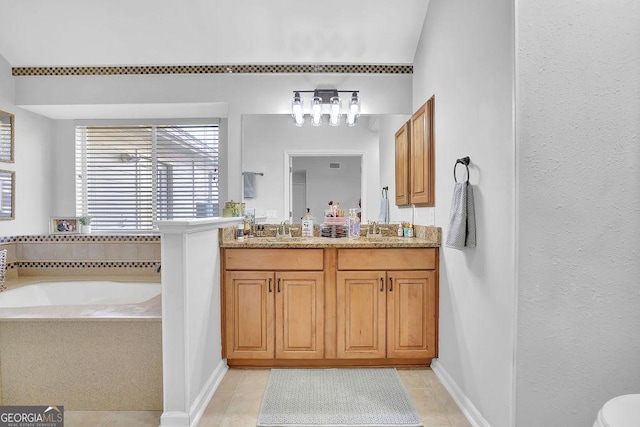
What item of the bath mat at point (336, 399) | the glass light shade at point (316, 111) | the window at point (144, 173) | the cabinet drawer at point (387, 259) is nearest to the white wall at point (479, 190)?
the cabinet drawer at point (387, 259)

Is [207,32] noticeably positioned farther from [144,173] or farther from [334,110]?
[144,173]

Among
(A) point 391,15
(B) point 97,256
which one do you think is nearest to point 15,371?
(B) point 97,256

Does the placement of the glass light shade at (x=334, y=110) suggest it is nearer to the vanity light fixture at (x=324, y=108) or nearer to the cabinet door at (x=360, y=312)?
the vanity light fixture at (x=324, y=108)

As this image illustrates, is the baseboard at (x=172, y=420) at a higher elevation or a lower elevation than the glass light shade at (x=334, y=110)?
lower

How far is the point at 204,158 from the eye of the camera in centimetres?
334

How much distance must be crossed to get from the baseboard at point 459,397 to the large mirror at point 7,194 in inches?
137

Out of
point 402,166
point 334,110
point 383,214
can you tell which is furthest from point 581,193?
point 334,110

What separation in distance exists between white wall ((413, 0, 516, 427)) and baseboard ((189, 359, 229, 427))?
4.78 ft

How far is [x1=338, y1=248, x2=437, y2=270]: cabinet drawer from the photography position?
2.43 meters

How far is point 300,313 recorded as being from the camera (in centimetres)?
242

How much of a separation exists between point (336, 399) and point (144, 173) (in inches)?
105

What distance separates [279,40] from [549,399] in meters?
2.83

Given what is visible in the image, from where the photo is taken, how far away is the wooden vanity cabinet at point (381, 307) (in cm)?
242

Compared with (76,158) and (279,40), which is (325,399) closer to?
(279,40)
